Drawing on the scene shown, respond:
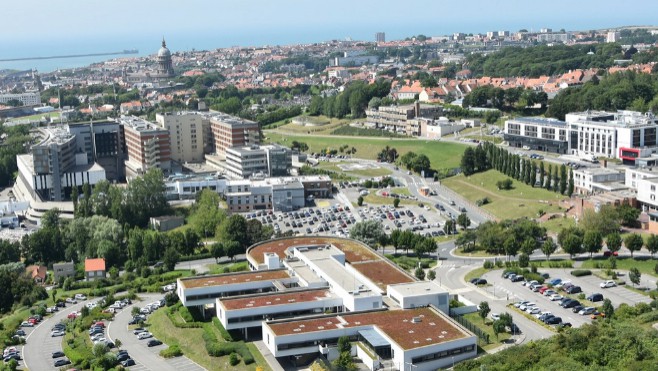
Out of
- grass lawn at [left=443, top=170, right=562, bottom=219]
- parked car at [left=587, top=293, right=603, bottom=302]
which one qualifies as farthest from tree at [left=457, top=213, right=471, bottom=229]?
parked car at [left=587, top=293, right=603, bottom=302]

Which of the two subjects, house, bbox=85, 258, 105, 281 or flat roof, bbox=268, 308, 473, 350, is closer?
flat roof, bbox=268, 308, 473, 350

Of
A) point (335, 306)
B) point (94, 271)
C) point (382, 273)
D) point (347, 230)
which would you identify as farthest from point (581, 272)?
point (94, 271)

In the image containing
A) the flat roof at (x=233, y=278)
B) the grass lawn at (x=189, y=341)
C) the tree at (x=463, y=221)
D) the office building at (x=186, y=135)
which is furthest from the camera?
the office building at (x=186, y=135)

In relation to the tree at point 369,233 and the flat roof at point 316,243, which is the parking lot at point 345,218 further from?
the flat roof at point 316,243

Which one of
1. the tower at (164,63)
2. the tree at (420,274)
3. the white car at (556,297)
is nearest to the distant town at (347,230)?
the white car at (556,297)

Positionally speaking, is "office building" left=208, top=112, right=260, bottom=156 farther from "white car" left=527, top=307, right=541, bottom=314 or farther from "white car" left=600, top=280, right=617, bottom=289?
"white car" left=527, top=307, right=541, bottom=314
